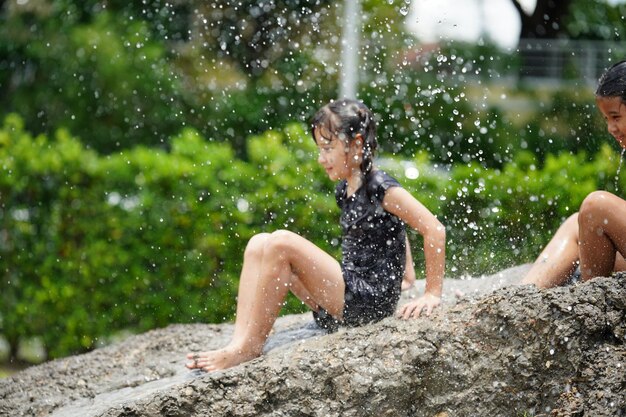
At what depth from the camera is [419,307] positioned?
12.0ft

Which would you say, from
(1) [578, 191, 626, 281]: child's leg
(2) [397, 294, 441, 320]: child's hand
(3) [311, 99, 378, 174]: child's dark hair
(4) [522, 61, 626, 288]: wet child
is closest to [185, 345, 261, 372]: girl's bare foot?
(2) [397, 294, 441, 320]: child's hand

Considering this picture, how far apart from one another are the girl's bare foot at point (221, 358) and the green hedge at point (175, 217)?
2.48 meters

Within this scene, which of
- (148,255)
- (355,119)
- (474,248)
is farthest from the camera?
(148,255)

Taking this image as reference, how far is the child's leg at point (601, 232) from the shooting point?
3682 millimetres

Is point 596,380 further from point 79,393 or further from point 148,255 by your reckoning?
point 148,255

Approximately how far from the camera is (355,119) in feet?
13.7

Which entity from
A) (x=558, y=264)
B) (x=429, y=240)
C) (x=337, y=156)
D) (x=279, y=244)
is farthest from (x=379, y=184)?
(x=558, y=264)

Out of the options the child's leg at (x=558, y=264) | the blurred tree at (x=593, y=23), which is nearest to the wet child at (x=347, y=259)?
the child's leg at (x=558, y=264)

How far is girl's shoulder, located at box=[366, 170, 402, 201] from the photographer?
158 inches

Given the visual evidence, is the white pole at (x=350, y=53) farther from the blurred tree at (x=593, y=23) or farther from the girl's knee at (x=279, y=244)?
the blurred tree at (x=593, y=23)

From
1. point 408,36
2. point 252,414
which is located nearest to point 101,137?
point 408,36

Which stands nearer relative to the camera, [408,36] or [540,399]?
[540,399]

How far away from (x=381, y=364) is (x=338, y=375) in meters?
0.17

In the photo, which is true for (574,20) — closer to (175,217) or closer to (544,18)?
(544,18)
